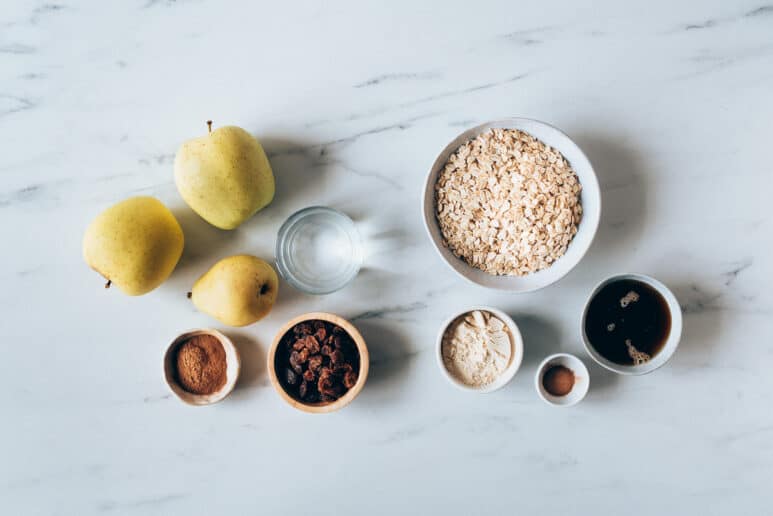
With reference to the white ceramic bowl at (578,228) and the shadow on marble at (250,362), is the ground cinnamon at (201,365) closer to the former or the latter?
the shadow on marble at (250,362)

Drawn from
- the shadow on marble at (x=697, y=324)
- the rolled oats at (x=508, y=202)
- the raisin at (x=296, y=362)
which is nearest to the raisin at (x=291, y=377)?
the raisin at (x=296, y=362)

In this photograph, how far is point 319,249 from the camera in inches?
48.3

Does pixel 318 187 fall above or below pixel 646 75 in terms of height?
below

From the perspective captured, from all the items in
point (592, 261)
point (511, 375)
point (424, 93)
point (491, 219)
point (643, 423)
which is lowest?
point (643, 423)

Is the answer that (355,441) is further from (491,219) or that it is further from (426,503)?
(491,219)

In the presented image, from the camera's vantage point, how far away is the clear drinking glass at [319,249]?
1180 mm

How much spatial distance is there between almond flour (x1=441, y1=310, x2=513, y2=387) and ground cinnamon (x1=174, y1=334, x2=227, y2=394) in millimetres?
459

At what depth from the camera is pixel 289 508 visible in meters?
1.25

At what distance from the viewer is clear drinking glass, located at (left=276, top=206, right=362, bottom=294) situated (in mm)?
1180

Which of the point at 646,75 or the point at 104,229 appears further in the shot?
the point at 646,75

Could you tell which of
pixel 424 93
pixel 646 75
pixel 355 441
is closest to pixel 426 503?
pixel 355 441

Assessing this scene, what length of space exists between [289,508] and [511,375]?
0.56 metres

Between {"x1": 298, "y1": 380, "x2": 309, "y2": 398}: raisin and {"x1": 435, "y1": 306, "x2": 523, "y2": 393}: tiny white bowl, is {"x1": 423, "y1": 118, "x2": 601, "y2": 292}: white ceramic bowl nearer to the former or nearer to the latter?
{"x1": 435, "y1": 306, "x2": 523, "y2": 393}: tiny white bowl

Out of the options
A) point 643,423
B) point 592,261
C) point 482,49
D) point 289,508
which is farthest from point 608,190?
point 289,508
